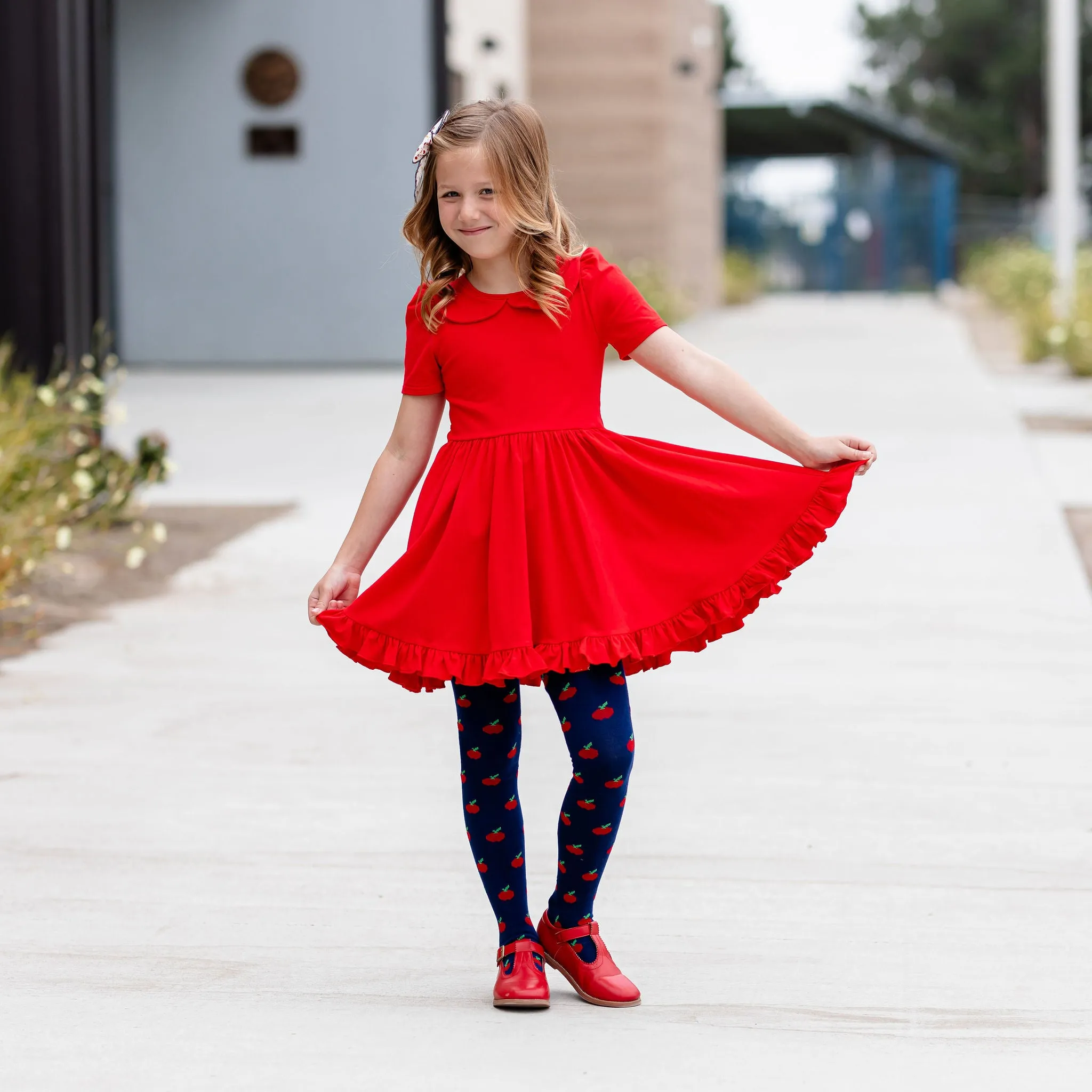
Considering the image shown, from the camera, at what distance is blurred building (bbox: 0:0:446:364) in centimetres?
1741

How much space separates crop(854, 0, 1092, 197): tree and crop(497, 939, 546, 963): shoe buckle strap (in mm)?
54950

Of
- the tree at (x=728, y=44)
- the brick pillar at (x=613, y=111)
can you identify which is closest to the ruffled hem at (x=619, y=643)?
the brick pillar at (x=613, y=111)

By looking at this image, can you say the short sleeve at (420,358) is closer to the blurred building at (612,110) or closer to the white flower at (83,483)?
the white flower at (83,483)

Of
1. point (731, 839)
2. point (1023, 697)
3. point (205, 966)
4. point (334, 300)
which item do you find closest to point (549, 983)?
point (205, 966)

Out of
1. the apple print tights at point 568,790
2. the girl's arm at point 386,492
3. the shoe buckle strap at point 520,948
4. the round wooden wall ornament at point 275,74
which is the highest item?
the round wooden wall ornament at point 275,74

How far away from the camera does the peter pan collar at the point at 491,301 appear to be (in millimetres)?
3074

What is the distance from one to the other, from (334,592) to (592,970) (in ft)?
2.53

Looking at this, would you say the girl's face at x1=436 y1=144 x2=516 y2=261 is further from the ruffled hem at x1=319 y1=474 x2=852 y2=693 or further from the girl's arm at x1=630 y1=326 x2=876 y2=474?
the ruffled hem at x1=319 y1=474 x2=852 y2=693

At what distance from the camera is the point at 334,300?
707 inches

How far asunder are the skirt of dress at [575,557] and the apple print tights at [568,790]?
70 mm

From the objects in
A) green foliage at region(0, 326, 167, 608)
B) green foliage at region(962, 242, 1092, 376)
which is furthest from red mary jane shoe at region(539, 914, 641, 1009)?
green foliage at region(962, 242, 1092, 376)

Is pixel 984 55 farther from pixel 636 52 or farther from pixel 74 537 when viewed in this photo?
pixel 74 537

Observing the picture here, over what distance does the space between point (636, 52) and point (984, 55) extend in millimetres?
38194

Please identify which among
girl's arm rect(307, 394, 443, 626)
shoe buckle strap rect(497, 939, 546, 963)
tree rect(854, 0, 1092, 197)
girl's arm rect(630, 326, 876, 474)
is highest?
tree rect(854, 0, 1092, 197)
